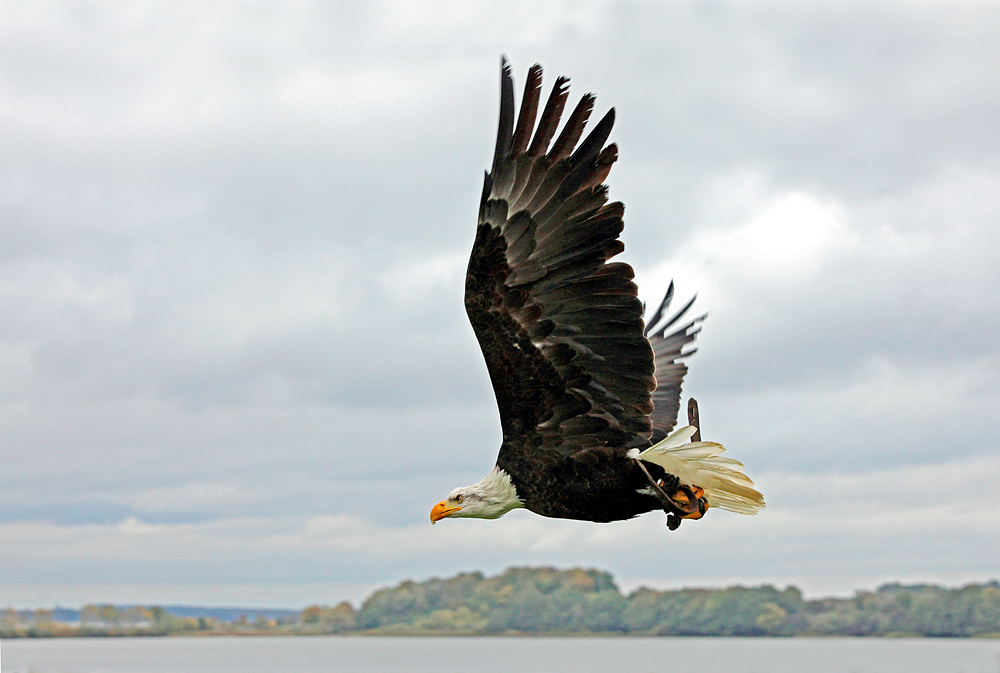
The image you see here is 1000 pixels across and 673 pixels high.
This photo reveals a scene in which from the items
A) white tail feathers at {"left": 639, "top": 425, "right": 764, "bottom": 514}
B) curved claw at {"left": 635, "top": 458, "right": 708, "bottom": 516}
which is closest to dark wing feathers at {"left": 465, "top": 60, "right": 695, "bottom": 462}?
white tail feathers at {"left": 639, "top": 425, "right": 764, "bottom": 514}

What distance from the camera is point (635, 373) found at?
8.40 meters

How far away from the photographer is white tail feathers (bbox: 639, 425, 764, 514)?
8.46 metres

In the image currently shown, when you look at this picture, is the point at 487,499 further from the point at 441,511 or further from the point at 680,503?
the point at 680,503

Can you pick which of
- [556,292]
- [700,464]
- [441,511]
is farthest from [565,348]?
[441,511]

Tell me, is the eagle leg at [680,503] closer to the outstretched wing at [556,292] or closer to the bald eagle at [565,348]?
the bald eagle at [565,348]

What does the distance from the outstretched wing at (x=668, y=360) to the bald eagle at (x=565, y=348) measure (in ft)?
6.78

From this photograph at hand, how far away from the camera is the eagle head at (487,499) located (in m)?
8.80

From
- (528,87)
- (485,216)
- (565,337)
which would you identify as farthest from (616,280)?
(528,87)

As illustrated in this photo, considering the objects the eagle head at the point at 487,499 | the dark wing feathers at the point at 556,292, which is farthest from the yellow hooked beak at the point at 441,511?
the dark wing feathers at the point at 556,292

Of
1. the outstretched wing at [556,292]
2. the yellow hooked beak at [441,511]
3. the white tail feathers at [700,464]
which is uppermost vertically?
the outstretched wing at [556,292]

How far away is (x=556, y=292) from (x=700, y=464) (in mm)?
1928

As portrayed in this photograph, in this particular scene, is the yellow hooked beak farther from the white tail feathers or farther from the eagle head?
the white tail feathers

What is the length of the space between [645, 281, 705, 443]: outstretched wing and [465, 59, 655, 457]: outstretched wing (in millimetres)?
2303

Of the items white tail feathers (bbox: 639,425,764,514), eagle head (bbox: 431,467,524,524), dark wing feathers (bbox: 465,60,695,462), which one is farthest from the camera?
eagle head (bbox: 431,467,524,524)
